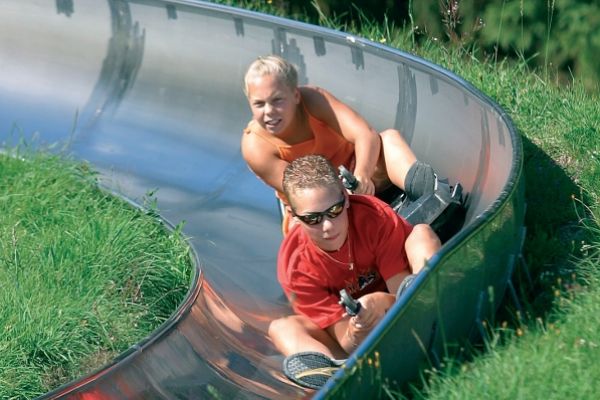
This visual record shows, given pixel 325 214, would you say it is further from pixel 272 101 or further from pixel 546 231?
pixel 546 231

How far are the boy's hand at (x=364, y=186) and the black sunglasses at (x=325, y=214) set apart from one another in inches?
25.3

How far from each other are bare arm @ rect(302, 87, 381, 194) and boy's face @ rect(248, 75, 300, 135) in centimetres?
13

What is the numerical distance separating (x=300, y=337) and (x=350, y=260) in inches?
13.4

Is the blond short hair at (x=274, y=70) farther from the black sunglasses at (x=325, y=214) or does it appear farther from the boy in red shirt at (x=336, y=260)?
the black sunglasses at (x=325, y=214)

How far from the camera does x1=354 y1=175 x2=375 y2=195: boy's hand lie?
5.23 m

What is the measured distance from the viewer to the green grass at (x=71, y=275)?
4832mm

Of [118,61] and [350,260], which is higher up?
[350,260]

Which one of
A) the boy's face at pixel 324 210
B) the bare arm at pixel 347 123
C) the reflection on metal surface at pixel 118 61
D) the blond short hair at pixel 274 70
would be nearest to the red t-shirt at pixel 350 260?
the boy's face at pixel 324 210

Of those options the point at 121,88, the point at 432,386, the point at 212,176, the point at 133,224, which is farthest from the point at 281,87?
the point at 121,88

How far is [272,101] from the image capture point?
212 inches

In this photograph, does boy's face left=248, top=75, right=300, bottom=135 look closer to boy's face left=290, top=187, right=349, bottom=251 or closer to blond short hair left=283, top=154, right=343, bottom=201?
blond short hair left=283, top=154, right=343, bottom=201

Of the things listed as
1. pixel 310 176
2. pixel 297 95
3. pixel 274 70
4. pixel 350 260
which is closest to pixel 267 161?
pixel 297 95

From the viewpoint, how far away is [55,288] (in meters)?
5.20

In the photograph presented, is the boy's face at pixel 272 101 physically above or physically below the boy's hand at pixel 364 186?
above
